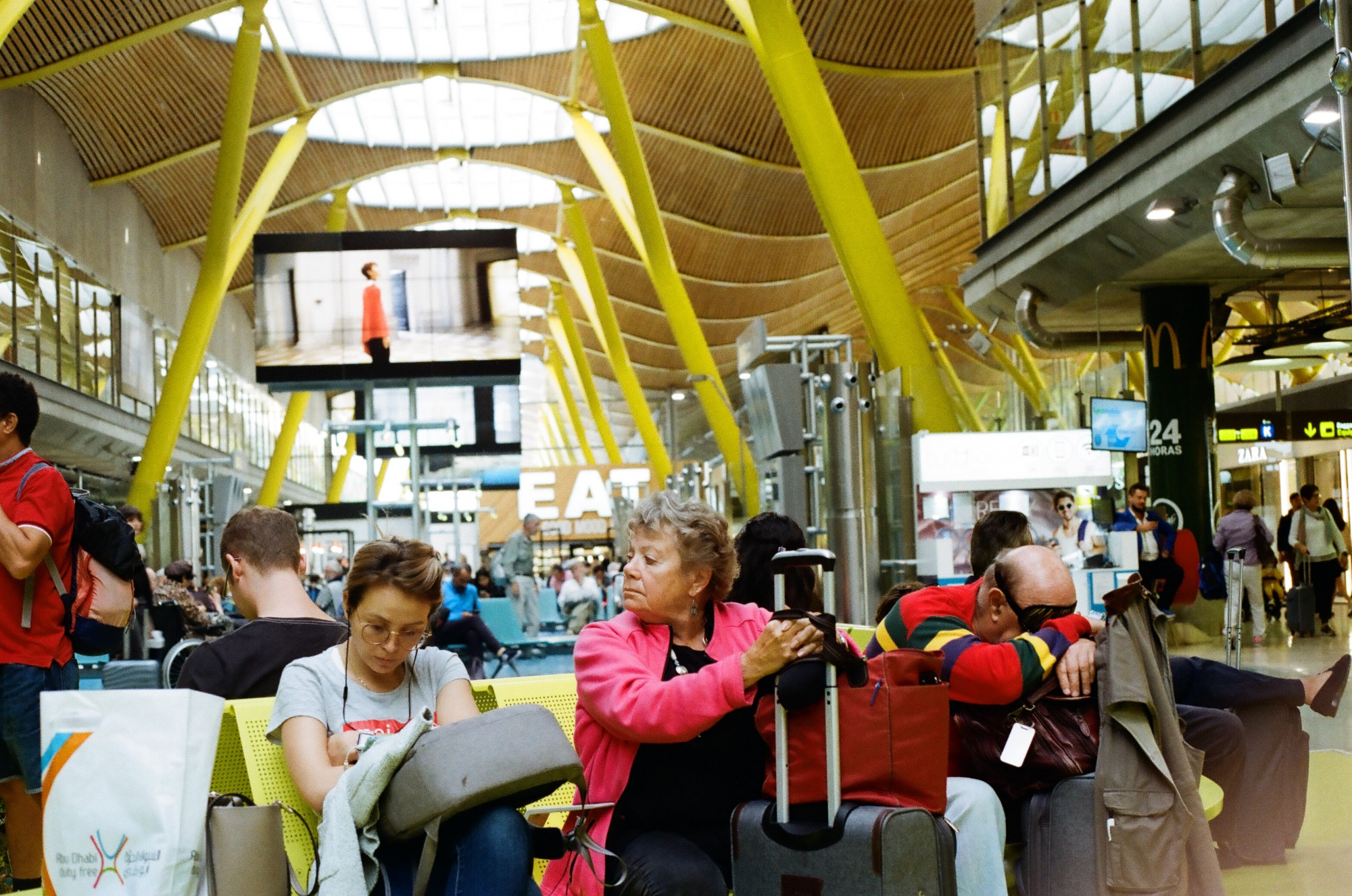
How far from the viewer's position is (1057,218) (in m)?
14.8

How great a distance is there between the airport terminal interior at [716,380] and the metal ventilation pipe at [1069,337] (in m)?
0.09

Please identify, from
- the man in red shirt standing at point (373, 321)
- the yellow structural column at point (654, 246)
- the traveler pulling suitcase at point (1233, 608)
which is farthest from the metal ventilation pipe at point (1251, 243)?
the man in red shirt standing at point (373, 321)

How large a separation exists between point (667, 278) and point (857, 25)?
5687mm

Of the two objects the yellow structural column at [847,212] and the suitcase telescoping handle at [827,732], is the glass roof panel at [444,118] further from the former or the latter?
the suitcase telescoping handle at [827,732]

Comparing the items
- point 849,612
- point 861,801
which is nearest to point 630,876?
point 861,801

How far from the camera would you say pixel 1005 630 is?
148 inches

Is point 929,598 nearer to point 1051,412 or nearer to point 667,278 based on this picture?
point 667,278

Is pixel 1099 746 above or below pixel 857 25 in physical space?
below

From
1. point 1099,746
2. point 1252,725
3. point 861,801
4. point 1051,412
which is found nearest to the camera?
point 861,801

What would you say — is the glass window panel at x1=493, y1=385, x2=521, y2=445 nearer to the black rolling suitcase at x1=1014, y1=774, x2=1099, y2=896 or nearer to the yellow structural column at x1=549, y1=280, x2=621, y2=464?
the yellow structural column at x1=549, y1=280, x2=621, y2=464

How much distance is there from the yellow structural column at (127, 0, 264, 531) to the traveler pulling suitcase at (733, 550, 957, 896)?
822 inches

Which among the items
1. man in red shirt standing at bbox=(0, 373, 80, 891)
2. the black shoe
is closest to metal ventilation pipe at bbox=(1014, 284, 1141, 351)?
the black shoe

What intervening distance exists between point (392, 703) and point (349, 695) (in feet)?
0.35

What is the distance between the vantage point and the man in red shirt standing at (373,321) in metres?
21.4
